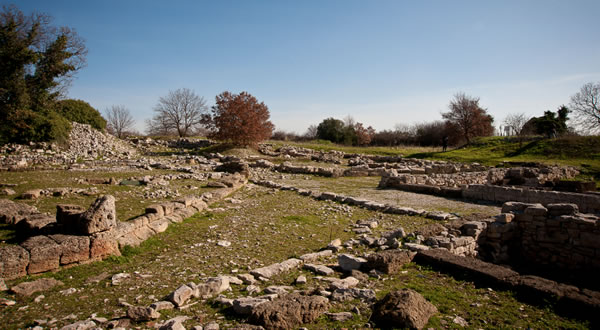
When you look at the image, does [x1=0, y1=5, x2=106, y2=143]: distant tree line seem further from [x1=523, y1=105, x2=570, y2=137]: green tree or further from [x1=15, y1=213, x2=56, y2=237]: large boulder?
[x1=523, y1=105, x2=570, y2=137]: green tree

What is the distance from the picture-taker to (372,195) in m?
14.9

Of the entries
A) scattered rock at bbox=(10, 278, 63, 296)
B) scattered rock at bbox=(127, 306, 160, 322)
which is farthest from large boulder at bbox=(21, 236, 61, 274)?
scattered rock at bbox=(127, 306, 160, 322)

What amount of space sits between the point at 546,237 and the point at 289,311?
7.48 metres

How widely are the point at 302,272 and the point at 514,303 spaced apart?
3419 millimetres

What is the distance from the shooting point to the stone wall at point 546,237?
735 centimetres

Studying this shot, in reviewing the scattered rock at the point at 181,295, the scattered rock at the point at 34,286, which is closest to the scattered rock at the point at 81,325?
the scattered rock at the point at 181,295

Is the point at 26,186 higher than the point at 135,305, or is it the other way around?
the point at 26,186

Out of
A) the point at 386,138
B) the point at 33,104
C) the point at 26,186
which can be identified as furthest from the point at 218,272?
the point at 386,138

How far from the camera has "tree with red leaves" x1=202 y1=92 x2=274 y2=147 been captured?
111 feet

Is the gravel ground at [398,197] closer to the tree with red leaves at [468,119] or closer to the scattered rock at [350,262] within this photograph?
the scattered rock at [350,262]

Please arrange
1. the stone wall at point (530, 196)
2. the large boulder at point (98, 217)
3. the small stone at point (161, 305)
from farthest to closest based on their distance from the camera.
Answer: the stone wall at point (530, 196)
the large boulder at point (98, 217)
the small stone at point (161, 305)

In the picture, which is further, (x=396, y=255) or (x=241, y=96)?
(x=241, y=96)

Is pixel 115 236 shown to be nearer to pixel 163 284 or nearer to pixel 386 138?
pixel 163 284

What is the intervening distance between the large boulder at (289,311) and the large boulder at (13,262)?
424 centimetres
